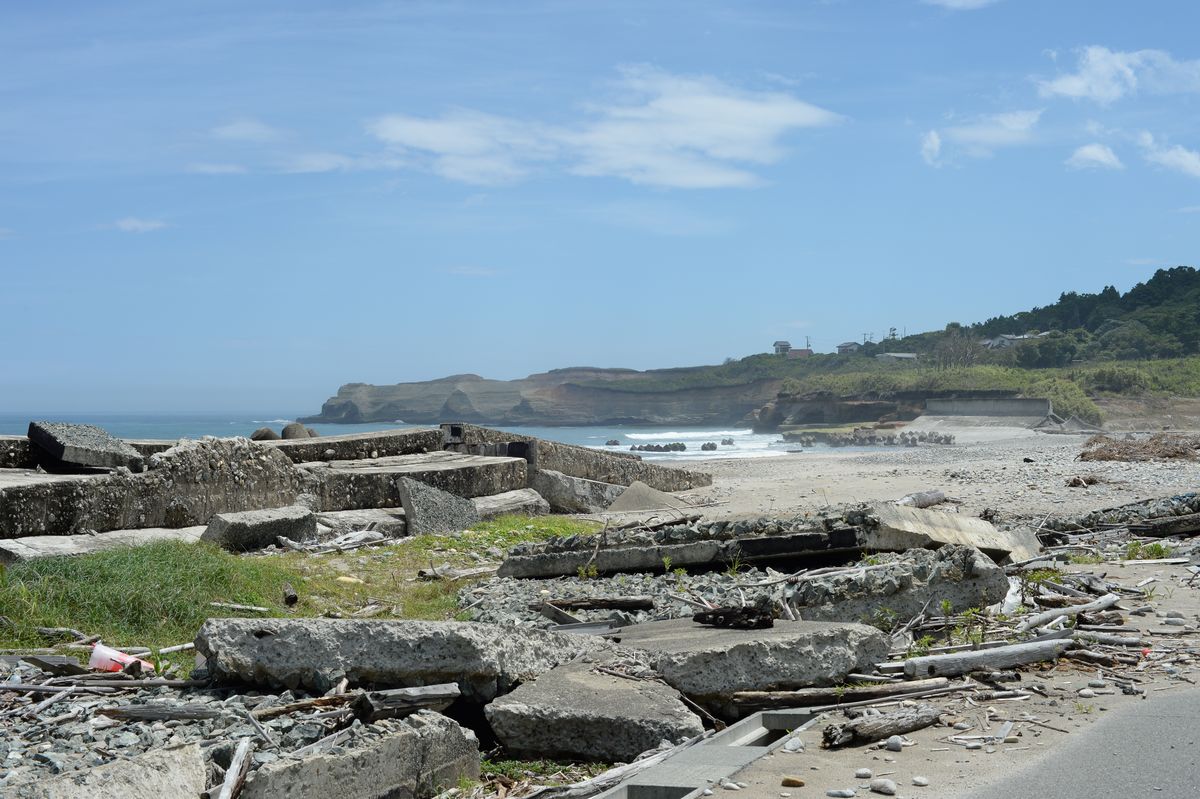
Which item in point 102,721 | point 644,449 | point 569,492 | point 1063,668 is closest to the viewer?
point 102,721

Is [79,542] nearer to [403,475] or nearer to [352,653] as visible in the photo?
[403,475]

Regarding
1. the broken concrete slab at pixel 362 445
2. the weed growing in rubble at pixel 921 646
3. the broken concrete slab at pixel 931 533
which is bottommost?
the weed growing in rubble at pixel 921 646

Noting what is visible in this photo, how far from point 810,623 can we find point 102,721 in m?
3.90

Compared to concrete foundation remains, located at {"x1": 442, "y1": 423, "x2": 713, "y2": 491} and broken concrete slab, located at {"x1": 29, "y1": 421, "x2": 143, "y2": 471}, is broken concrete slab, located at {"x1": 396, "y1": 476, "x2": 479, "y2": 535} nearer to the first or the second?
broken concrete slab, located at {"x1": 29, "y1": 421, "x2": 143, "y2": 471}

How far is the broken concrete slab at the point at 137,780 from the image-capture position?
3799 millimetres

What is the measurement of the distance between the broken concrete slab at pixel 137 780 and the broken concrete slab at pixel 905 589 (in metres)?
4.12

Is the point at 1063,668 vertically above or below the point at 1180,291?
below

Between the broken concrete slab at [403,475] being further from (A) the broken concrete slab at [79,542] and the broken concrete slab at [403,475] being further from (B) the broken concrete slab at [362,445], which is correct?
(A) the broken concrete slab at [79,542]

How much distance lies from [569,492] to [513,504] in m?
1.59

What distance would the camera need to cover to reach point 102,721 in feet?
16.9

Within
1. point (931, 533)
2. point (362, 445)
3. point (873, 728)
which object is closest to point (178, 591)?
point (873, 728)

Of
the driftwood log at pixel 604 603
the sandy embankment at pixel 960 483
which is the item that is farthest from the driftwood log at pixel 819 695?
the sandy embankment at pixel 960 483

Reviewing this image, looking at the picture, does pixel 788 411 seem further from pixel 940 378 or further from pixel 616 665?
pixel 616 665

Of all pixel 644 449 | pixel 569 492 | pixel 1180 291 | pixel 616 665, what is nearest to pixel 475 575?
pixel 616 665
